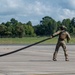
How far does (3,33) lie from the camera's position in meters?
143

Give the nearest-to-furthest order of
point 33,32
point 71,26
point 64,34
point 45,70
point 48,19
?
point 45,70, point 64,34, point 33,32, point 71,26, point 48,19

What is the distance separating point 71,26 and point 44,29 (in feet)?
50.2

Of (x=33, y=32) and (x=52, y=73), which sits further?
(x=33, y=32)

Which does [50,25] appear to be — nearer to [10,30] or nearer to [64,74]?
[10,30]

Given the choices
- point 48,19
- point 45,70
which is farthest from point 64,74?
point 48,19

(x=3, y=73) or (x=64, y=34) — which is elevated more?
(x=64, y=34)

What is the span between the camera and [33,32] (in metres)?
170

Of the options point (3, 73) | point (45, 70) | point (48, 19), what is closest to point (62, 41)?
point (45, 70)

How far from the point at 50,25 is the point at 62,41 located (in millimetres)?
155555

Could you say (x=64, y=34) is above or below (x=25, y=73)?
above

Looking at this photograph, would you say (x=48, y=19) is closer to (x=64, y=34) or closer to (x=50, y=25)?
(x=50, y=25)

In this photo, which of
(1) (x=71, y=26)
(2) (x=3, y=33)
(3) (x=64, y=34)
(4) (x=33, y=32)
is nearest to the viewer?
(3) (x=64, y=34)

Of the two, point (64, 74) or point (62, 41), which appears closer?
point (64, 74)

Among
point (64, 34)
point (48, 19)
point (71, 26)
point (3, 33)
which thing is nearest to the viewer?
point (64, 34)
